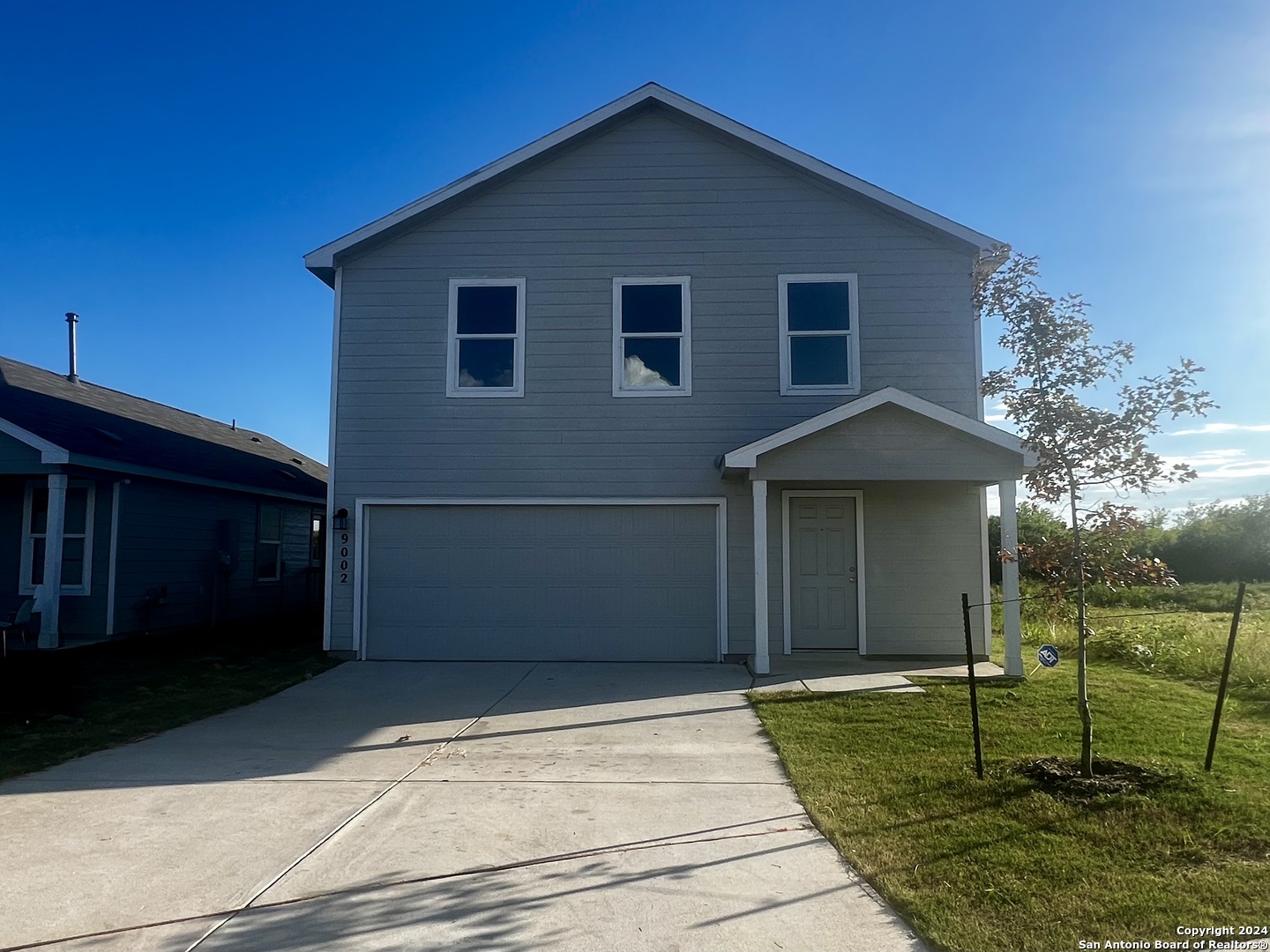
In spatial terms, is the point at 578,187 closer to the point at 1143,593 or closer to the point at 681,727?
the point at 681,727

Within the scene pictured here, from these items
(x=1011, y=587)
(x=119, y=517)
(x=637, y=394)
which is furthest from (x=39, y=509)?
(x=1011, y=587)

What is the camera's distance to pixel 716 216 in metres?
11.6

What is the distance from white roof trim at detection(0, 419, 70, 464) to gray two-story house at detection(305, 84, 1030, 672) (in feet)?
10.9

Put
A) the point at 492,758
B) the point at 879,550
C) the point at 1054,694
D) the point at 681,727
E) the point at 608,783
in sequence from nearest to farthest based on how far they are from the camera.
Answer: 1. the point at 608,783
2. the point at 492,758
3. the point at 681,727
4. the point at 1054,694
5. the point at 879,550

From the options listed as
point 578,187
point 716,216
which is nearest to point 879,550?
point 716,216

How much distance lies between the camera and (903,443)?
31.9ft

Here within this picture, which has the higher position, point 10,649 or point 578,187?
point 578,187

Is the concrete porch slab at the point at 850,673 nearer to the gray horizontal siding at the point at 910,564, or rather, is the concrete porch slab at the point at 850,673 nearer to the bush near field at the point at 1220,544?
the gray horizontal siding at the point at 910,564

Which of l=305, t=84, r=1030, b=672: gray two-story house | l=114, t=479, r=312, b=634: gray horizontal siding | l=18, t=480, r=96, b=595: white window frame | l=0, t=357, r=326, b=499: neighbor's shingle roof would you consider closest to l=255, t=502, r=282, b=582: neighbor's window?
l=114, t=479, r=312, b=634: gray horizontal siding

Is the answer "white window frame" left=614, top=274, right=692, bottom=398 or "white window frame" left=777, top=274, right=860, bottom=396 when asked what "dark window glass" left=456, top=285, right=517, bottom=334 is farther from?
"white window frame" left=777, top=274, right=860, bottom=396

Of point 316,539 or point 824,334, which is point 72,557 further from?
point 824,334

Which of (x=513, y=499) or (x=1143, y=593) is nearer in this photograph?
(x=513, y=499)

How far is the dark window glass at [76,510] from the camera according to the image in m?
12.7

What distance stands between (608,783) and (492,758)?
1.09 meters
